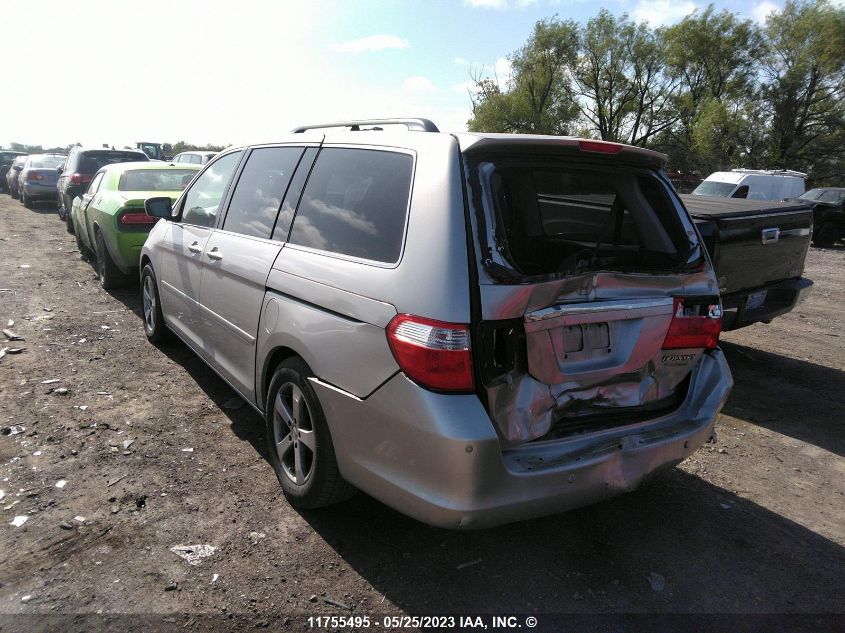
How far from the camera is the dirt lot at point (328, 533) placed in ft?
8.27

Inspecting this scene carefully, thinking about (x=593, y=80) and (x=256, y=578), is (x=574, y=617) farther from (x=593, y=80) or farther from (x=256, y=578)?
(x=593, y=80)

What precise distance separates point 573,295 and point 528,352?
34 cm

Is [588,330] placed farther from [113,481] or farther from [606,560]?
[113,481]

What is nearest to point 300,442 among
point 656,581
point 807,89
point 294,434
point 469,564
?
point 294,434

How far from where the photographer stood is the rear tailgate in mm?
4512

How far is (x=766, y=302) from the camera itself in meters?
4.98

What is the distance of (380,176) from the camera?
279cm

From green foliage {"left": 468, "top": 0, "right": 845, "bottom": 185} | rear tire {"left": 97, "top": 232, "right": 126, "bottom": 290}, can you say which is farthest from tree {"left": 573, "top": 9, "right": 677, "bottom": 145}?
rear tire {"left": 97, "top": 232, "right": 126, "bottom": 290}

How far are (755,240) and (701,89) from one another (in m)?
46.6

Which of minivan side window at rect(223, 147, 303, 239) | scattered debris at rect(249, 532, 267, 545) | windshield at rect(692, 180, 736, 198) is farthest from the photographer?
windshield at rect(692, 180, 736, 198)

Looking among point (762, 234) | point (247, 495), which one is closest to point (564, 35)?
point (762, 234)

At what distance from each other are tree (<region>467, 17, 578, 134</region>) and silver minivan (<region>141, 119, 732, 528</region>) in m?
46.3

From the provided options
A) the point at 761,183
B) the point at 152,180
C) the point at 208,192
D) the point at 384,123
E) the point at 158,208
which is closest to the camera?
the point at 384,123

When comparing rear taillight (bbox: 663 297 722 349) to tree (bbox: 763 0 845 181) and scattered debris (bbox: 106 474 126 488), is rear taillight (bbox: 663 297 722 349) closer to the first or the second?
scattered debris (bbox: 106 474 126 488)
